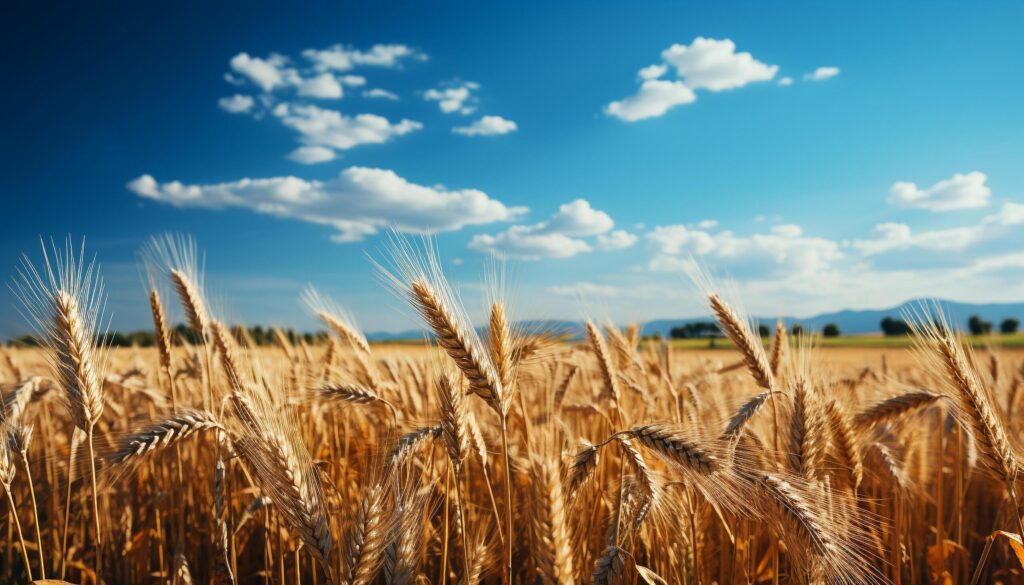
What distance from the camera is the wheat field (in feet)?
6.68

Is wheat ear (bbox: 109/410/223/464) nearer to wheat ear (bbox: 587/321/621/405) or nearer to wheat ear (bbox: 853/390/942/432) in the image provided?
wheat ear (bbox: 587/321/621/405)

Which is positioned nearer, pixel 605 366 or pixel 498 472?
pixel 605 366

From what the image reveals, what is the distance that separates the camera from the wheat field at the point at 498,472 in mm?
2035

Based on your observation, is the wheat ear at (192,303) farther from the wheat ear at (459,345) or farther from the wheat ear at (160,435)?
the wheat ear at (459,345)

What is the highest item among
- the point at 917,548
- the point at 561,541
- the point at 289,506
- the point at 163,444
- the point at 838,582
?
the point at 163,444

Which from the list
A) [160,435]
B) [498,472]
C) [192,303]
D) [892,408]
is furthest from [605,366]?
[192,303]

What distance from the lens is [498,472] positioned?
3.74m

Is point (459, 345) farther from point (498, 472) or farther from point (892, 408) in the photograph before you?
point (892, 408)

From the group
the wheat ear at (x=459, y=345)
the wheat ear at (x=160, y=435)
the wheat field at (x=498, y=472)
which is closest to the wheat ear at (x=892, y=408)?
the wheat field at (x=498, y=472)

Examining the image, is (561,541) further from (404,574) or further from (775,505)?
(775,505)

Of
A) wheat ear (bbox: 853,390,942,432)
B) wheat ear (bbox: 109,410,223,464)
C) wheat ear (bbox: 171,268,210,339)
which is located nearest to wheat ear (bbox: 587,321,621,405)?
wheat ear (bbox: 853,390,942,432)

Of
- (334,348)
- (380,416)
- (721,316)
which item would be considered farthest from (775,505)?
(334,348)

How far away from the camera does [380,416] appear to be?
3.89 m

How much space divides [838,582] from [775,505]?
0.33 metres
